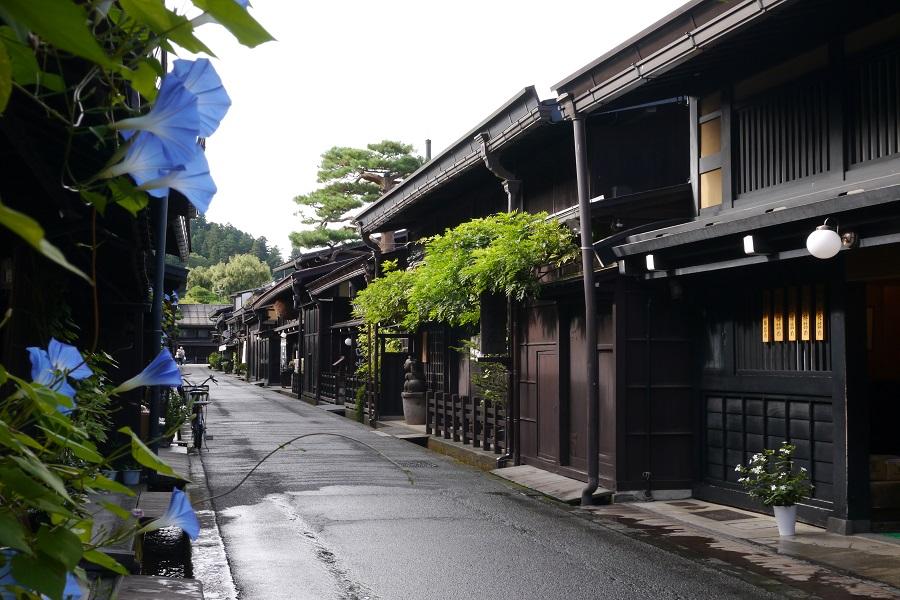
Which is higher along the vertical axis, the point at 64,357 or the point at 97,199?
the point at 97,199

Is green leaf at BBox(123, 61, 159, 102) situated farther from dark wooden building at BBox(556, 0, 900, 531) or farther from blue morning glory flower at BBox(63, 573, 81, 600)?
dark wooden building at BBox(556, 0, 900, 531)

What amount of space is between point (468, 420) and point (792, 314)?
381 inches

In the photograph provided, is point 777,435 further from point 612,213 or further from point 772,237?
point 612,213

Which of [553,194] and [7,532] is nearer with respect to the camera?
[7,532]

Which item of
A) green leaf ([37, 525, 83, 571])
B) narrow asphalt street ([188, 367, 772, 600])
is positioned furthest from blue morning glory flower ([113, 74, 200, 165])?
narrow asphalt street ([188, 367, 772, 600])

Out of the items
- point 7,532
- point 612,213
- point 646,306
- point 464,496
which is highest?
point 612,213

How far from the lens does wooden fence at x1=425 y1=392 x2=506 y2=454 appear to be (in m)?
18.2

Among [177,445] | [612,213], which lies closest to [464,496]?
[612,213]

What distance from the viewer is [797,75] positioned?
437 inches

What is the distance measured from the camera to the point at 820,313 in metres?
10.8

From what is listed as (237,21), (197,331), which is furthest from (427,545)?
(197,331)

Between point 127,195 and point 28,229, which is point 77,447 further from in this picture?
point 28,229

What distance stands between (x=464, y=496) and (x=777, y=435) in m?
4.67

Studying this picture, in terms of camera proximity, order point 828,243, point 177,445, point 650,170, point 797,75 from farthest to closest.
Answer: point 177,445 < point 650,170 < point 797,75 < point 828,243
